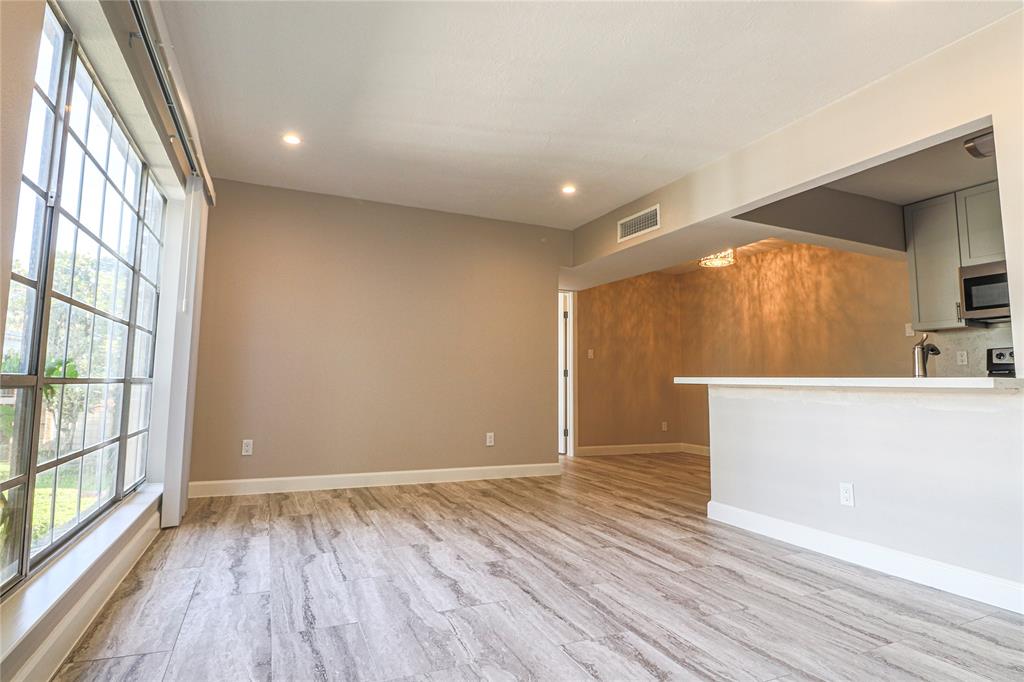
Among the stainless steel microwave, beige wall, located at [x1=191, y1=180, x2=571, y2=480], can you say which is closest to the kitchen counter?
the stainless steel microwave

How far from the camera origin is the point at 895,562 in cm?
250

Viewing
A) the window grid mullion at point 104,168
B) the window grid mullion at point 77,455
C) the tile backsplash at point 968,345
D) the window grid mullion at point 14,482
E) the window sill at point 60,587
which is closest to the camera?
the window sill at point 60,587

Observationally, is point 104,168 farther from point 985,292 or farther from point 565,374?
point 985,292

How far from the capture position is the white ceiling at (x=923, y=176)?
356 cm

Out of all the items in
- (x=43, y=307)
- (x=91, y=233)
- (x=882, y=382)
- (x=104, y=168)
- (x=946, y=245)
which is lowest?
(x=882, y=382)

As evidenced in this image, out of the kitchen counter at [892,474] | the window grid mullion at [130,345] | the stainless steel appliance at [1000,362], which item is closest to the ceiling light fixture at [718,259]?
the kitchen counter at [892,474]

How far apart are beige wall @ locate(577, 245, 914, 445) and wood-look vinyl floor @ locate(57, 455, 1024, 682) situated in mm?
3144

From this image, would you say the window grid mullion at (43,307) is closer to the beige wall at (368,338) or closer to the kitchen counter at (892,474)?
the beige wall at (368,338)

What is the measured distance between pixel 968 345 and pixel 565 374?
3889 millimetres

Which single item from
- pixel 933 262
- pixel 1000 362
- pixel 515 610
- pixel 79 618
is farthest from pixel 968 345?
pixel 79 618

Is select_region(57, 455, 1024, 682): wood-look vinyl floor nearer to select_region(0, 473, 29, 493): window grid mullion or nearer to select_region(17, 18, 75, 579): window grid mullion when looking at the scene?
select_region(17, 18, 75, 579): window grid mullion

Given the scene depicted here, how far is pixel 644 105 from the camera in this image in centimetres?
304

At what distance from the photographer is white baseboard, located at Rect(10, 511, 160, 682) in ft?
4.84

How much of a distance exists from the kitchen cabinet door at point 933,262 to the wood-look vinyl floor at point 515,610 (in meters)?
2.68
